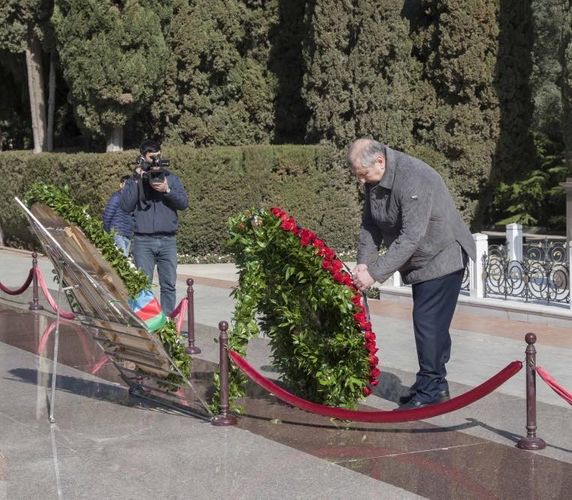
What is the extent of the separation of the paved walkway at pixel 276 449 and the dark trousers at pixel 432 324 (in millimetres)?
234

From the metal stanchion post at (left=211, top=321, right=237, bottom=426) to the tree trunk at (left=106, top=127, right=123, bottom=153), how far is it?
14.6 metres

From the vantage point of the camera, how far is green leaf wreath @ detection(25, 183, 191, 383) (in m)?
7.25

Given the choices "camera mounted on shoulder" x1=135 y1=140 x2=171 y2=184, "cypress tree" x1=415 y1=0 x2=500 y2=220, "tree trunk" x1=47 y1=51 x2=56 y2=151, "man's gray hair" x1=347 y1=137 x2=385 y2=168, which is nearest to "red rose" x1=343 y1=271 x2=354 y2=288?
"man's gray hair" x1=347 y1=137 x2=385 y2=168

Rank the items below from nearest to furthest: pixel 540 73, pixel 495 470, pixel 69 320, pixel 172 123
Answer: pixel 495 470, pixel 69 320, pixel 172 123, pixel 540 73

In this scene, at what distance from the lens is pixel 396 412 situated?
20.9 ft

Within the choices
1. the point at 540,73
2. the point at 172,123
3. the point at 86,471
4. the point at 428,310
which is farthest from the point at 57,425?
the point at 540,73

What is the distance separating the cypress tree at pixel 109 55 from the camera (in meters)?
19.7

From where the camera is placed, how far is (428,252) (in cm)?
692

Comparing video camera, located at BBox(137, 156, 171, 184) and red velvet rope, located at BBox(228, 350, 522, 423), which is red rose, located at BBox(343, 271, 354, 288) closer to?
red velvet rope, located at BBox(228, 350, 522, 423)

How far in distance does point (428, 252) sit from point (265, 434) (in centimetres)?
149

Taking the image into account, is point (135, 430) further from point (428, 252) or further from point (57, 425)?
point (428, 252)

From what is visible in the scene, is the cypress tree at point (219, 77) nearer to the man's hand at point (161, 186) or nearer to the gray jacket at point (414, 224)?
the man's hand at point (161, 186)

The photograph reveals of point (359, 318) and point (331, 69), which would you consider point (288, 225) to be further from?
point (331, 69)

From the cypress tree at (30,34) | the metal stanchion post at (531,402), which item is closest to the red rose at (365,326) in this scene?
the metal stanchion post at (531,402)
